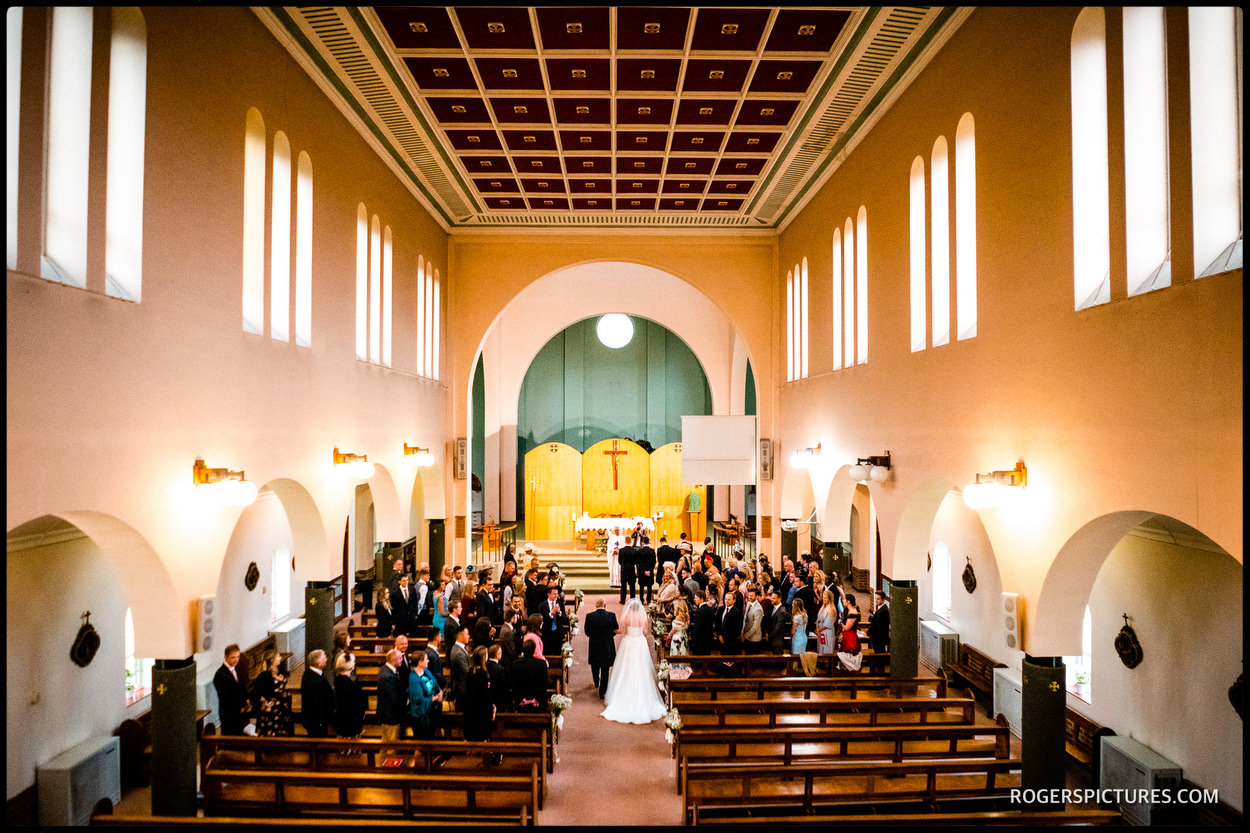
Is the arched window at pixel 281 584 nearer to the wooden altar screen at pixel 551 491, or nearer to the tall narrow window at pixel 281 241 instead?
the tall narrow window at pixel 281 241

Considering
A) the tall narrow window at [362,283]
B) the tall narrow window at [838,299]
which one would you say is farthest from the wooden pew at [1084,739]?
the tall narrow window at [362,283]

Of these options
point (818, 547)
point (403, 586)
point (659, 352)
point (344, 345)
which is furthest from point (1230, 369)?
point (659, 352)

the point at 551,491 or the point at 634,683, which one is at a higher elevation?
the point at 551,491

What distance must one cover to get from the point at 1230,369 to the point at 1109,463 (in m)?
1.56

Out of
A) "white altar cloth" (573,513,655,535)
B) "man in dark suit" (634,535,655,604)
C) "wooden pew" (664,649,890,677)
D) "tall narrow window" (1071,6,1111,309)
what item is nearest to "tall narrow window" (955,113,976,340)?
"tall narrow window" (1071,6,1111,309)

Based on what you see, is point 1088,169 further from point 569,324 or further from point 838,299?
point 569,324

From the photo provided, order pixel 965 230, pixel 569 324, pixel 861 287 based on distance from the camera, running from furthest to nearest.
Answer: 1. pixel 569 324
2. pixel 861 287
3. pixel 965 230

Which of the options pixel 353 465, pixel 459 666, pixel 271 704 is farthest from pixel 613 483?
pixel 271 704

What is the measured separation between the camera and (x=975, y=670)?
13.4 m

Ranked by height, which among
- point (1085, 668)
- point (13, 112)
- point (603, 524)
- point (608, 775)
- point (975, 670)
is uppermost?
point (13, 112)

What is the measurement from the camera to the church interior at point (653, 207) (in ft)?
20.1

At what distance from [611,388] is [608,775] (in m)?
20.6

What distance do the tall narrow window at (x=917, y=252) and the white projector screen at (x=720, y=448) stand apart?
8.47 metres

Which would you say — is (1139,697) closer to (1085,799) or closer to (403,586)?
(1085,799)
